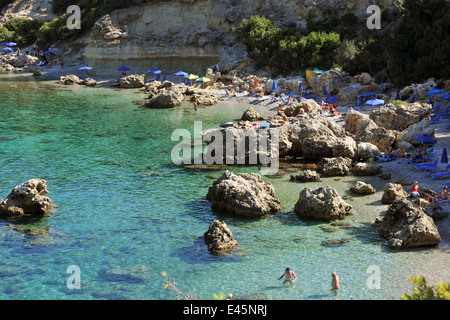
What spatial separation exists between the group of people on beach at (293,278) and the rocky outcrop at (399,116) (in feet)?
67.7

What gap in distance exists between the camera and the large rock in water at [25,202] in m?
23.8

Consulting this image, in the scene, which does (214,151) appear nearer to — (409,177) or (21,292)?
(409,177)

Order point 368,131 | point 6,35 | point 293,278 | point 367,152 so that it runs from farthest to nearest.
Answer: point 6,35, point 368,131, point 367,152, point 293,278

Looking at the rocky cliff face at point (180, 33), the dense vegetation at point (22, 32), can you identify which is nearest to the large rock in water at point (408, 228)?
the rocky cliff face at point (180, 33)

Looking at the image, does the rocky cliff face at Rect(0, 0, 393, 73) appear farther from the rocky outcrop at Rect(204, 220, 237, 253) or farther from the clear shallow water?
the rocky outcrop at Rect(204, 220, 237, 253)

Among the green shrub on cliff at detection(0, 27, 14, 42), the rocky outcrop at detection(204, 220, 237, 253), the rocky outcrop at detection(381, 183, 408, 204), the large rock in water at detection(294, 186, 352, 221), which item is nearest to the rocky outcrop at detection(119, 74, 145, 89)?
the green shrub on cliff at detection(0, 27, 14, 42)

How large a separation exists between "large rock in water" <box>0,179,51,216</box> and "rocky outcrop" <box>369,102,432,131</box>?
2277 cm

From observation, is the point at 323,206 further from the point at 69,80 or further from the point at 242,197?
the point at 69,80

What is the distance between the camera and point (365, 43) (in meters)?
50.5

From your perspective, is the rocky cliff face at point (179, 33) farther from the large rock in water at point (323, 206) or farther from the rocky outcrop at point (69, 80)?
the large rock in water at point (323, 206)

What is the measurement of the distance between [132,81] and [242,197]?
41.0 meters

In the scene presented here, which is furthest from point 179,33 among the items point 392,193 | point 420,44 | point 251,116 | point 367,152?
point 392,193

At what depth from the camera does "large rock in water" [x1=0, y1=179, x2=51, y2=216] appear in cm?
2377

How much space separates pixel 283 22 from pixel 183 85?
560 inches
